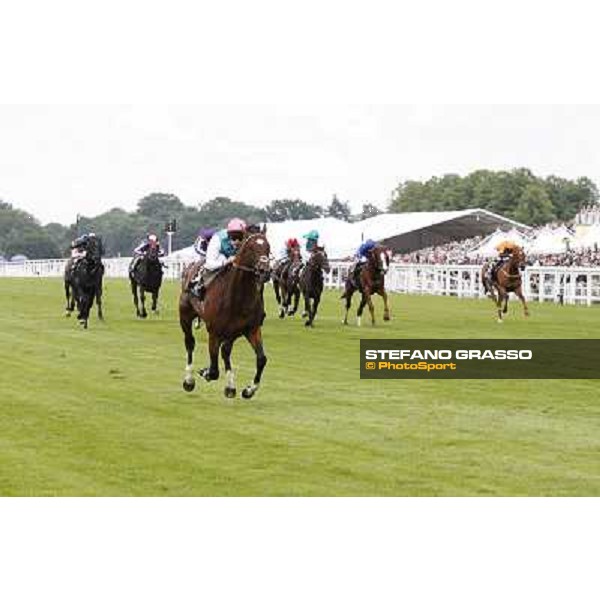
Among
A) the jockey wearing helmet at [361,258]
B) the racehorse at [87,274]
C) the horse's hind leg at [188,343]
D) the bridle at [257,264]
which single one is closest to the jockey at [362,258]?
the jockey wearing helmet at [361,258]

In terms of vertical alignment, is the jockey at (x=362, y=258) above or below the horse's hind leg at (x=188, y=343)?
above

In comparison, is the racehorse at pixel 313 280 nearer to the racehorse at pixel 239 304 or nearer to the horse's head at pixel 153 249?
the horse's head at pixel 153 249

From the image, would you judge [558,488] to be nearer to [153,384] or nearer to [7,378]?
[153,384]

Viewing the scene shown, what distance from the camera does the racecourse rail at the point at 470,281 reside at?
4194 centimetres

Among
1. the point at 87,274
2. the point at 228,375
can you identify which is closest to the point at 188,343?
the point at 228,375

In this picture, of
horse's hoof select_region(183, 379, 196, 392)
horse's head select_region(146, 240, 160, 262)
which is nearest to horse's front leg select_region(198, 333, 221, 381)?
horse's hoof select_region(183, 379, 196, 392)

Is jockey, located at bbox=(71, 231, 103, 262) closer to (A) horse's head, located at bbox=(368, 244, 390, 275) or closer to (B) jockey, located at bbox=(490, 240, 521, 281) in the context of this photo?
(A) horse's head, located at bbox=(368, 244, 390, 275)

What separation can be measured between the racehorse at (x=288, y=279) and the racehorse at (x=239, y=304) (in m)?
15.0

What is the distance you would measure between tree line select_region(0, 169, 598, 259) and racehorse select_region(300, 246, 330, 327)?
2717 centimetres

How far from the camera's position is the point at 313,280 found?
96.1 feet

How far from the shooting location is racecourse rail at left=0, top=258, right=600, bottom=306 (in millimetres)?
41938

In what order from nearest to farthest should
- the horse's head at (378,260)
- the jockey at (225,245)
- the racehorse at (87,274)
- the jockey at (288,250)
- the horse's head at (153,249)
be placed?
the jockey at (225,245) → the racehorse at (87,274) → the horse's head at (378,260) → the jockey at (288,250) → the horse's head at (153,249)

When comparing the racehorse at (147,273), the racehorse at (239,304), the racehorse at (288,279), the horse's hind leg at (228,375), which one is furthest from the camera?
the racehorse at (147,273)

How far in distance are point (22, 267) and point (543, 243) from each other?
34.7m
